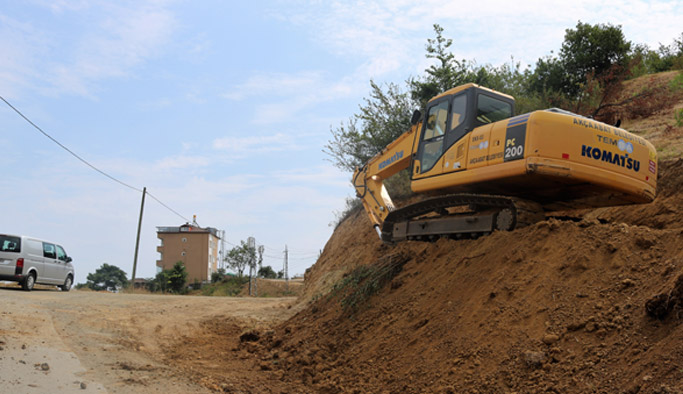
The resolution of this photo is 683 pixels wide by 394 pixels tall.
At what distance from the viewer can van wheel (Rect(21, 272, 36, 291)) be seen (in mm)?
16453

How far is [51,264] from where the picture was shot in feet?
58.7

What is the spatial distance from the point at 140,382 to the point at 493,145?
6348 millimetres

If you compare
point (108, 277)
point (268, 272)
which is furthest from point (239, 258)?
point (108, 277)

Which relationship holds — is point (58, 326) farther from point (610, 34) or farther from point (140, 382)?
point (610, 34)

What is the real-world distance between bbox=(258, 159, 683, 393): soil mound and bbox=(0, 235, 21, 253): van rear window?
33.3 ft

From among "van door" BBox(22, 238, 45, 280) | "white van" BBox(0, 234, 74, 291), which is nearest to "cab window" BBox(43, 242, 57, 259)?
"white van" BBox(0, 234, 74, 291)

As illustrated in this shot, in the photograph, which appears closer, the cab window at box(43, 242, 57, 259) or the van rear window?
the van rear window

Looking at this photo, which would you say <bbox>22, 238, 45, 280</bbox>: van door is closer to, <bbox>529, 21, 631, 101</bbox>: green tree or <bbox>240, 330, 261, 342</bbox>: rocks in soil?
<bbox>240, 330, 261, 342</bbox>: rocks in soil

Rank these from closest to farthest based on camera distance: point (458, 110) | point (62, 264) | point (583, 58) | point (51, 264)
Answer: point (458, 110)
point (51, 264)
point (62, 264)
point (583, 58)

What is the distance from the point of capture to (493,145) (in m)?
8.91

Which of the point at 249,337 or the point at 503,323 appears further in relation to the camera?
the point at 249,337

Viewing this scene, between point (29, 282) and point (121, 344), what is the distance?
30.2ft

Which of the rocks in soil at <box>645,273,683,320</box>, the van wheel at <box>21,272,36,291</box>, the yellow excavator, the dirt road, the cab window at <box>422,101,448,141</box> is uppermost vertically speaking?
the cab window at <box>422,101,448,141</box>

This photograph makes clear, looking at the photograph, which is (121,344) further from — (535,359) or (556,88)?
(556,88)
